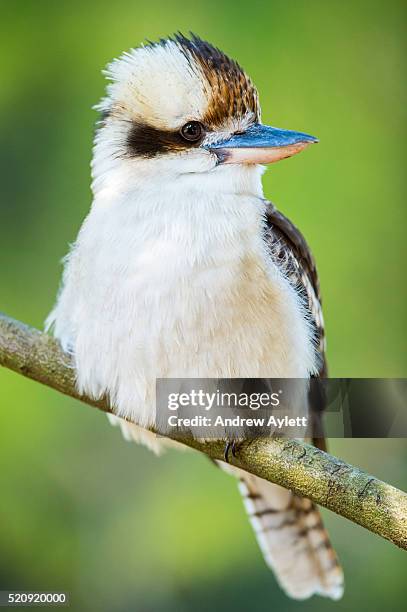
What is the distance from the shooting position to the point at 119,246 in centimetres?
179

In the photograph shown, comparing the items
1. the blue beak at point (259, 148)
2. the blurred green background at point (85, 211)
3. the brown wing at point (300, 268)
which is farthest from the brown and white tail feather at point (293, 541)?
the blue beak at point (259, 148)

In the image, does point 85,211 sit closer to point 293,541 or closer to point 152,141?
point 152,141

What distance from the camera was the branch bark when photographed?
149 cm

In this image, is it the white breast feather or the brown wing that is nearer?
the white breast feather

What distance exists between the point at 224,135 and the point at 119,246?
1.03 feet

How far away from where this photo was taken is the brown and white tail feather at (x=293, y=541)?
227 centimetres

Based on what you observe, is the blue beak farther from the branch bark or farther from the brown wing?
the branch bark

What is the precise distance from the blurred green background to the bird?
359 mm

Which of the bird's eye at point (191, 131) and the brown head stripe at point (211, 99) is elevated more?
the brown head stripe at point (211, 99)

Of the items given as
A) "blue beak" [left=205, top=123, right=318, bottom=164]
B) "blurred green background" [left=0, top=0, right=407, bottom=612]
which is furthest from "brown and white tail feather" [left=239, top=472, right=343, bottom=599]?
"blue beak" [left=205, top=123, right=318, bottom=164]

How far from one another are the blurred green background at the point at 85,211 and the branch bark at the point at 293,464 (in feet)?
1.51

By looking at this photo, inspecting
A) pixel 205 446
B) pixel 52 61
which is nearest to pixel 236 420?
pixel 205 446

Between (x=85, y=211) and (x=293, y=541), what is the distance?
1.01 m

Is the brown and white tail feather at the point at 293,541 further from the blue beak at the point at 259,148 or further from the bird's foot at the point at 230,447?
the blue beak at the point at 259,148
